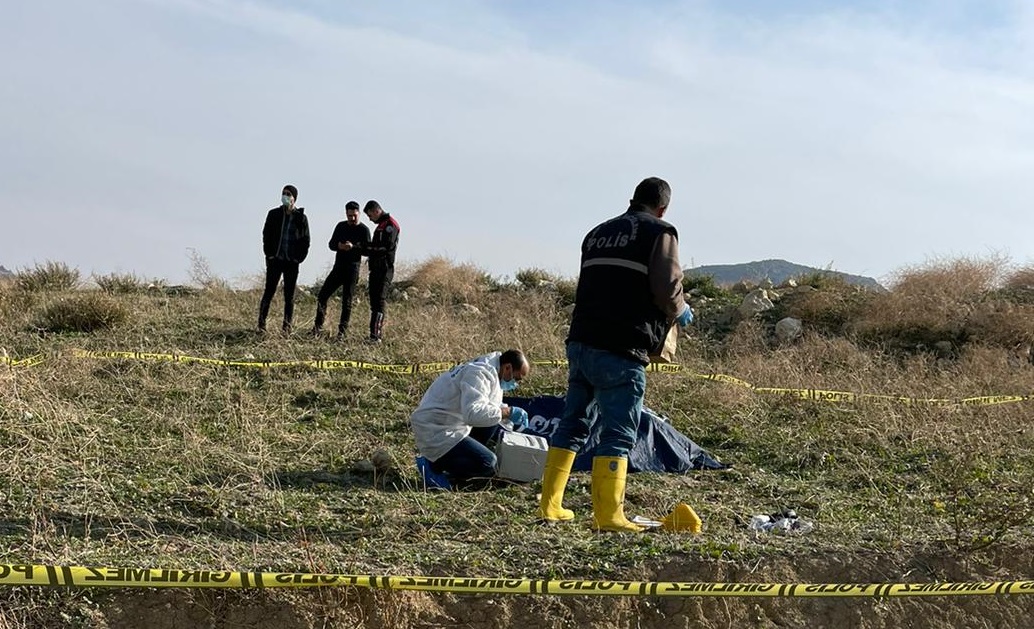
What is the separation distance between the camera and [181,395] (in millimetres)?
8273

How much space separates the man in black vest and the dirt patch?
71cm

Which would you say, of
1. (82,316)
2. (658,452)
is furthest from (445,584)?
(82,316)

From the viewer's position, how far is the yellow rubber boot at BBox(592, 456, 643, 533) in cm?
493

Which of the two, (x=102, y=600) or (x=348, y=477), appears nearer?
(x=102, y=600)

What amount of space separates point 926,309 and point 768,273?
5438 mm

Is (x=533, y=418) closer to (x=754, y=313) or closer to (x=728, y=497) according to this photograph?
(x=728, y=497)

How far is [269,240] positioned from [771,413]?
18.7 feet

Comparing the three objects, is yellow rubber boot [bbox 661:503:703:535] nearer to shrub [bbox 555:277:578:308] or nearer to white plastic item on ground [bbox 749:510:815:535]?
white plastic item on ground [bbox 749:510:815:535]

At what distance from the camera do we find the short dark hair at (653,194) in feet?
16.8

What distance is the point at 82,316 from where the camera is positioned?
11672 mm

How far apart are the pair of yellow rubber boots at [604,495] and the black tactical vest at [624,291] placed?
22.7 inches

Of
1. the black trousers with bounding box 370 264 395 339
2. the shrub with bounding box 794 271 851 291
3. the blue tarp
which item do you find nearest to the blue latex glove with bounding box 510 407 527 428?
the blue tarp

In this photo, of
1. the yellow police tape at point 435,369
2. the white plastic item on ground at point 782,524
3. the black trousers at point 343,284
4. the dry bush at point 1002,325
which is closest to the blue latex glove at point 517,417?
the white plastic item on ground at point 782,524

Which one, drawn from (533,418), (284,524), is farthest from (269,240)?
(284,524)
